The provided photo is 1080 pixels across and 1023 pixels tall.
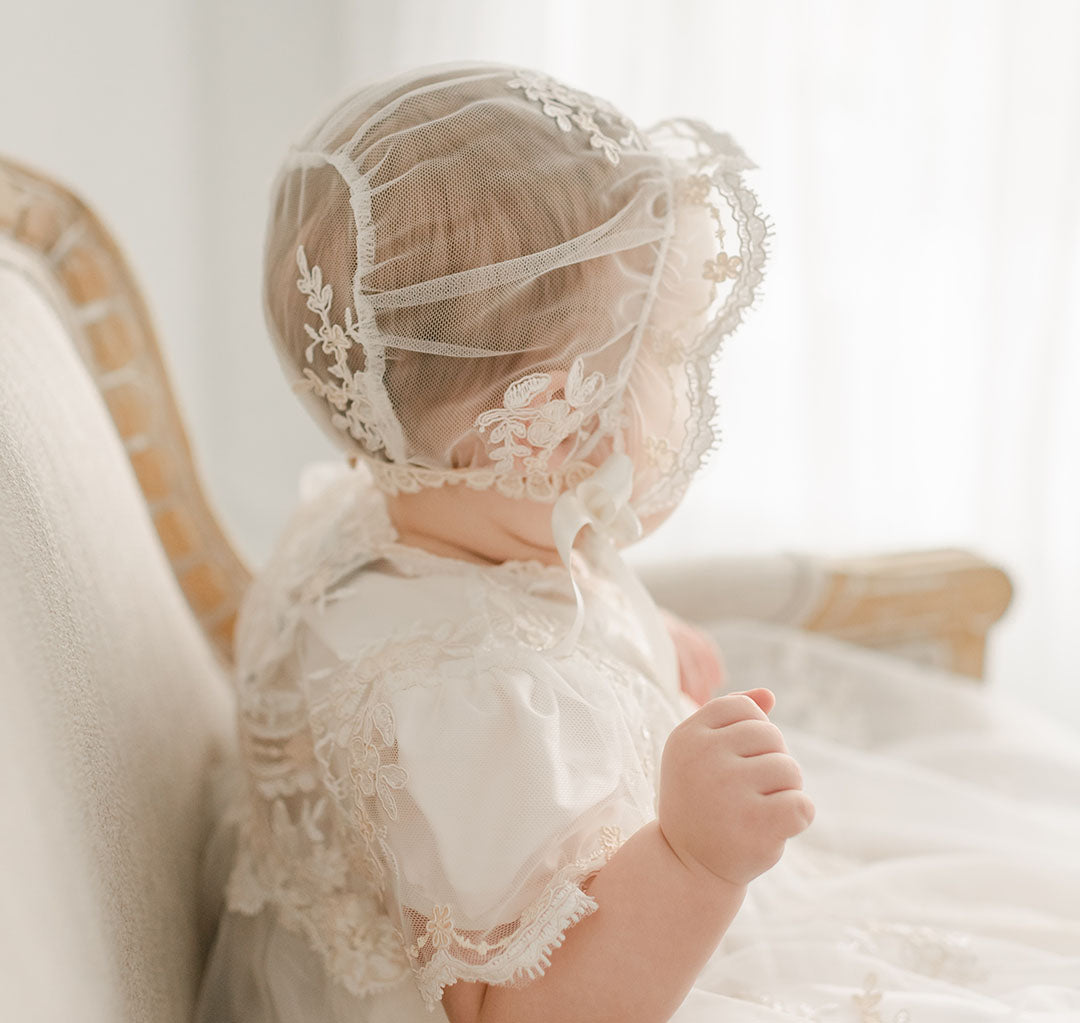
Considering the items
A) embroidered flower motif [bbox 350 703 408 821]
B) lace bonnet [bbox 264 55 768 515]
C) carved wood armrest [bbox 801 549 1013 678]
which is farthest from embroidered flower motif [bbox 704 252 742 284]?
carved wood armrest [bbox 801 549 1013 678]

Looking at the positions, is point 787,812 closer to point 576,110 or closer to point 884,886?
point 884,886

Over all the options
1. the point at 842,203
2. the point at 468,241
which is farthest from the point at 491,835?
the point at 842,203

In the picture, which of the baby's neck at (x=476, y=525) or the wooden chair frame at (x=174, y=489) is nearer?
the baby's neck at (x=476, y=525)

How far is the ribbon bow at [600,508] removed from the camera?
76cm

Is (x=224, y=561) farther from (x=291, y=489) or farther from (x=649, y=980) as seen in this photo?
(x=291, y=489)

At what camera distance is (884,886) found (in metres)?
0.93

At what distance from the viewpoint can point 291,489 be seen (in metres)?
3.01

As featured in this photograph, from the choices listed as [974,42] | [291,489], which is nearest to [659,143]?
[974,42]

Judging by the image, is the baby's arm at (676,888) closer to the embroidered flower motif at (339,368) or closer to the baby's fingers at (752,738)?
the baby's fingers at (752,738)

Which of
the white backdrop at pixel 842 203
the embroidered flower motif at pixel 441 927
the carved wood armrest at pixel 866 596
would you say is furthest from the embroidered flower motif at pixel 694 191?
the white backdrop at pixel 842 203

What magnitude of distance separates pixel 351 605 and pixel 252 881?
21 cm

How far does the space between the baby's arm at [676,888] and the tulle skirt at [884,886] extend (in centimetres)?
9

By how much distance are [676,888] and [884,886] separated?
0.37 metres

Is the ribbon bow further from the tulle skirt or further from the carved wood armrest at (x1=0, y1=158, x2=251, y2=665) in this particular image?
the carved wood armrest at (x1=0, y1=158, x2=251, y2=665)
